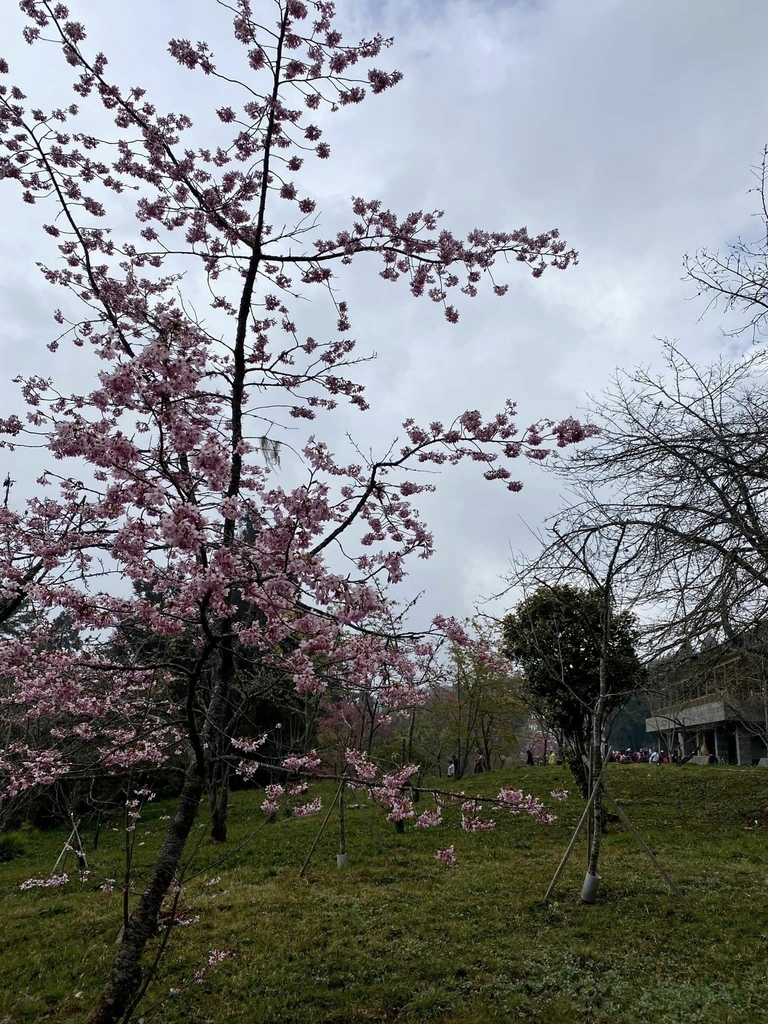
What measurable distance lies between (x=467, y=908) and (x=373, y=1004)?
2406mm

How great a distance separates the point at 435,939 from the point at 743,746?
28700mm

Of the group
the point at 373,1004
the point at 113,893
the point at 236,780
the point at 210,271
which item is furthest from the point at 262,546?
the point at 236,780

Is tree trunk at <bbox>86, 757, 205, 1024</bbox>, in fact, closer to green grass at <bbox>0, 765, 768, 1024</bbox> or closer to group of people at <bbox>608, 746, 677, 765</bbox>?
green grass at <bbox>0, 765, 768, 1024</bbox>

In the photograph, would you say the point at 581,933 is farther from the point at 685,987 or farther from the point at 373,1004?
the point at 373,1004

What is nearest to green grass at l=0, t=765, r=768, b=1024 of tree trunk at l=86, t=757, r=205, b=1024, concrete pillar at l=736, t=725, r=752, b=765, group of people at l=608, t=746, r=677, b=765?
tree trunk at l=86, t=757, r=205, b=1024

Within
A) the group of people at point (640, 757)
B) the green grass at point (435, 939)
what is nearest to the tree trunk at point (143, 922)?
the green grass at point (435, 939)

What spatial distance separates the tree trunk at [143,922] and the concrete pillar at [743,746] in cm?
3099

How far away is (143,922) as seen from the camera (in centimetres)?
387

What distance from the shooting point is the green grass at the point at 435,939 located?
15.3 ft

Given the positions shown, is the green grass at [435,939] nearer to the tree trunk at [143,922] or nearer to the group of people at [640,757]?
the tree trunk at [143,922]

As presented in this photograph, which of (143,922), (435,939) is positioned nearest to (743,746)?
(435,939)

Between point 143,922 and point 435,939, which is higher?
point 143,922

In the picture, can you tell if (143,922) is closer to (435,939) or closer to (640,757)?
(435,939)

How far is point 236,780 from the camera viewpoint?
75.6 ft
